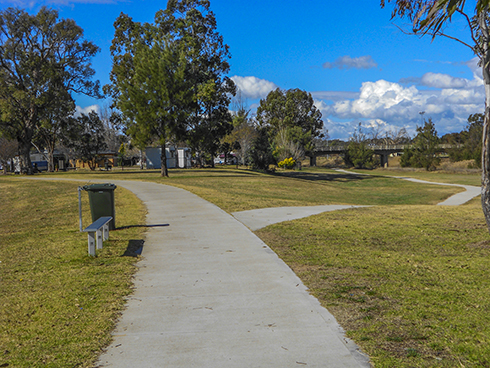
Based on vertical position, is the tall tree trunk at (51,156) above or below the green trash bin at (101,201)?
above

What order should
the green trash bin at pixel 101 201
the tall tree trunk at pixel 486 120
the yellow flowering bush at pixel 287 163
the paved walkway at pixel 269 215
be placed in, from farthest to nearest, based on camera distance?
1. the yellow flowering bush at pixel 287 163
2. the paved walkway at pixel 269 215
3. the green trash bin at pixel 101 201
4. the tall tree trunk at pixel 486 120

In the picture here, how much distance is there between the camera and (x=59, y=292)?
5.80 m

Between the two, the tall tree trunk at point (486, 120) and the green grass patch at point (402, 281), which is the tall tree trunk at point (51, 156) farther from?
the tall tree trunk at point (486, 120)

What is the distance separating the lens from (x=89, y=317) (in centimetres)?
488

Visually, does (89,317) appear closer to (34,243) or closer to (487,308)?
(487,308)

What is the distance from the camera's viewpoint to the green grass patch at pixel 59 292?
4.07 m

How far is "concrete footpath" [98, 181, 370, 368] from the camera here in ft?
12.7

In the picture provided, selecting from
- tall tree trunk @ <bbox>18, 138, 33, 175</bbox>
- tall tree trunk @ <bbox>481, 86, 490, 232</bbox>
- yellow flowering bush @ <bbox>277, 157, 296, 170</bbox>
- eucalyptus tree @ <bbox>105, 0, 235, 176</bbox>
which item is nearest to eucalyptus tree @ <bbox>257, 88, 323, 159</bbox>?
yellow flowering bush @ <bbox>277, 157, 296, 170</bbox>

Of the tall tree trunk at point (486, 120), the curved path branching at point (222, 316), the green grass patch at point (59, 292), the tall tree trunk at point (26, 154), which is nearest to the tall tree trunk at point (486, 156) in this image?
the tall tree trunk at point (486, 120)

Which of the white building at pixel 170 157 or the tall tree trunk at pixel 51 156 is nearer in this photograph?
the tall tree trunk at pixel 51 156

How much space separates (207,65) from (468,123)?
226 feet

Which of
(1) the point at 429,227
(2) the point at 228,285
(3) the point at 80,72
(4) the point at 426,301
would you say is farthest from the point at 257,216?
(3) the point at 80,72

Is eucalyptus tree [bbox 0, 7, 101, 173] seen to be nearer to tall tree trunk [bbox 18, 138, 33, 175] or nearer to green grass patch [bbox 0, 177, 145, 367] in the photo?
tall tree trunk [bbox 18, 138, 33, 175]

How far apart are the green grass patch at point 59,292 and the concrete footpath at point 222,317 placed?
0.27 meters
